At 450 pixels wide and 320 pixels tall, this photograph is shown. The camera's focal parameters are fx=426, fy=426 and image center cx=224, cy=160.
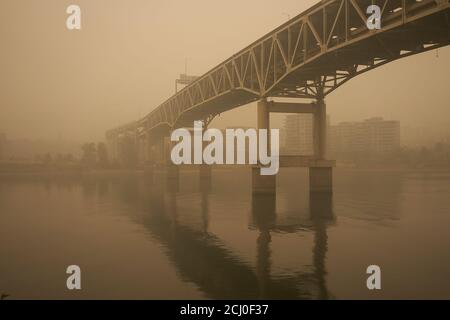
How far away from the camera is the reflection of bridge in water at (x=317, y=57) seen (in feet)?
92.1

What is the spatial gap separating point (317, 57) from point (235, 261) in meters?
21.6

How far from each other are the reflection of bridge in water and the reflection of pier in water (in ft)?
43.3

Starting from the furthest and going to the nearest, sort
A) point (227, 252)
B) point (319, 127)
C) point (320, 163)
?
1. point (319, 127)
2. point (320, 163)
3. point (227, 252)

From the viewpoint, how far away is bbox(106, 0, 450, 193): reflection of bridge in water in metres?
28.1

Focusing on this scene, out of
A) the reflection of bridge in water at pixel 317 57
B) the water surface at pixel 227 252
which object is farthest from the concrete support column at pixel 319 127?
the water surface at pixel 227 252

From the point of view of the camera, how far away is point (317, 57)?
110 feet

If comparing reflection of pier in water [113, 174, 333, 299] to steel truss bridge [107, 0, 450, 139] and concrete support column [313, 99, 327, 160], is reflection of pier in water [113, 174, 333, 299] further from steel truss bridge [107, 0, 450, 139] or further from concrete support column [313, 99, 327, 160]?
concrete support column [313, 99, 327, 160]

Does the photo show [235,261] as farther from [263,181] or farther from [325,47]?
[263,181]

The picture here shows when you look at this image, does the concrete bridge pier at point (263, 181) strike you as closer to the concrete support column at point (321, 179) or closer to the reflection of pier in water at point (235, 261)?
the concrete support column at point (321, 179)

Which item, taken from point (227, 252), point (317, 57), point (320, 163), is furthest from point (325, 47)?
point (227, 252)

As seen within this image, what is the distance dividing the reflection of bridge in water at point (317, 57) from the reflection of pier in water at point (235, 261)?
43.3 feet

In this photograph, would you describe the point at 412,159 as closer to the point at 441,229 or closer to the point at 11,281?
the point at 441,229
